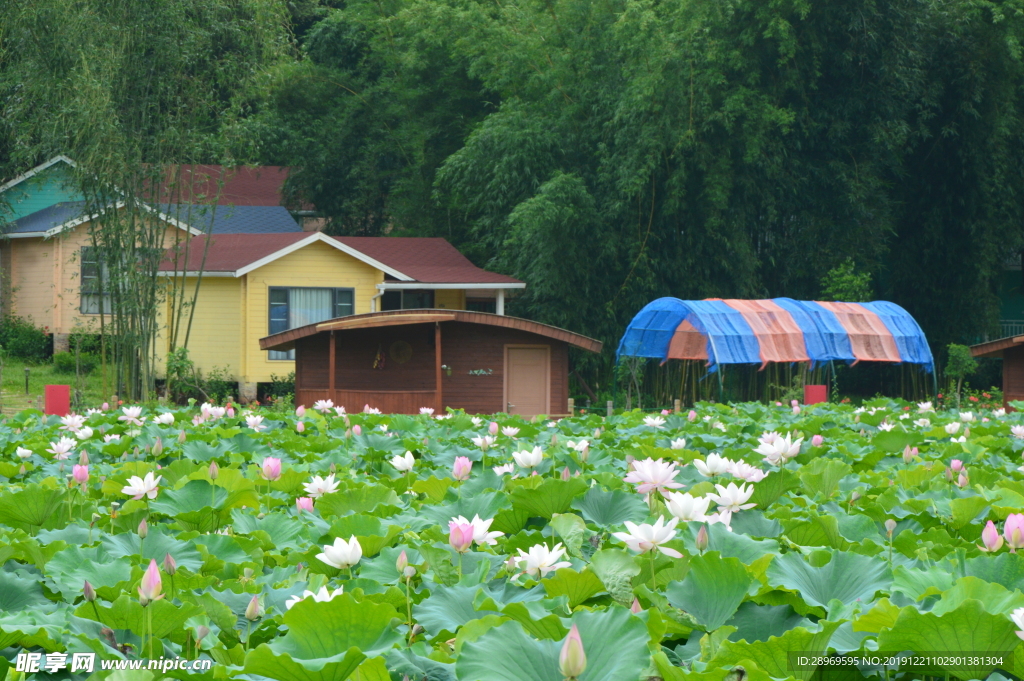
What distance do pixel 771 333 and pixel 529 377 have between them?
5.26 metres

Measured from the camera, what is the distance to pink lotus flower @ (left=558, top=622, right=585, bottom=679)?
1575mm

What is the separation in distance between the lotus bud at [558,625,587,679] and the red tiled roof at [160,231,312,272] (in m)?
24.9

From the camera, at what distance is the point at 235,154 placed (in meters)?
23.8

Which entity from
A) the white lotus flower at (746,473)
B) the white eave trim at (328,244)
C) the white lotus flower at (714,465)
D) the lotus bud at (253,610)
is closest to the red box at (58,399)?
the white lotus flower at (714,465)

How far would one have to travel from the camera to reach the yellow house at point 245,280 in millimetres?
26609

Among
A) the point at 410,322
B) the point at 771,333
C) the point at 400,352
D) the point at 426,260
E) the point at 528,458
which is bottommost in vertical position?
the point at 528,458

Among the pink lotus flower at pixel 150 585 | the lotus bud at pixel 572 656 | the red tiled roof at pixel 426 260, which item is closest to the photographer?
the lotus bud at pixel 572 656

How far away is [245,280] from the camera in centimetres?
2666

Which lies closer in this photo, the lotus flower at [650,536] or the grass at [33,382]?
the lotus flower at [650,536]

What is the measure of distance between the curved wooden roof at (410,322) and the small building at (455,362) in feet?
0.10

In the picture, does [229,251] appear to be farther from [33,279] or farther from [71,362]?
[33,279]

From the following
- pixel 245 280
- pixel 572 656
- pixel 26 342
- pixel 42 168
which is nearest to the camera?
pixel 572 656

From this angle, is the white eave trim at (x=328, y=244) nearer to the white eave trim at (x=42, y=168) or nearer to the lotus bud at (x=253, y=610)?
the white eave trim at (x=42, y=168)

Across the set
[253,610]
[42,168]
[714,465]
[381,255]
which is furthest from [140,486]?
[381,255]
